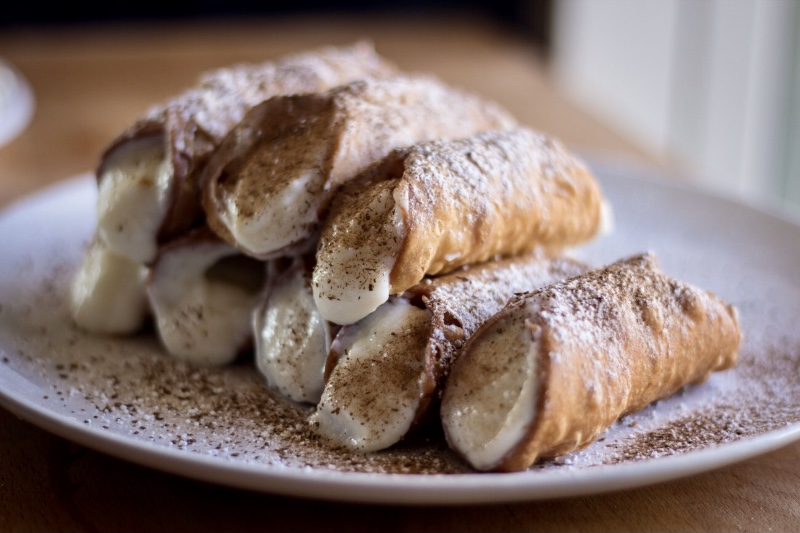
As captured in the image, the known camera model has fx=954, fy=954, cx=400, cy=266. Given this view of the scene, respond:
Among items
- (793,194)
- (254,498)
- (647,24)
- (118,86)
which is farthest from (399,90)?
(647,24)

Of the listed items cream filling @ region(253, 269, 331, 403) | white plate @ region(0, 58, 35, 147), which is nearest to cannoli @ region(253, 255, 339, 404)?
cream filling @ region(253, 269, 331, 403)

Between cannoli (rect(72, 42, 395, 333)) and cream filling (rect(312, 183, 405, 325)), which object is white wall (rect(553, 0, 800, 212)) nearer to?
cannoli (rect(72, 42, 395, 333))

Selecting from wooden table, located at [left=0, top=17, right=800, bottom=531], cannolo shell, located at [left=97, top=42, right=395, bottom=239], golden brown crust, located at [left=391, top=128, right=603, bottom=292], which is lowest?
wooden table, located at [left=0, top=17, right=800, bottom=531]

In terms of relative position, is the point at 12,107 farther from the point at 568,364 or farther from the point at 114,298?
the point at 568,364

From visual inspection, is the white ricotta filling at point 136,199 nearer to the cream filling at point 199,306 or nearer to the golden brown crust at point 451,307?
the cream filling at point 199,306

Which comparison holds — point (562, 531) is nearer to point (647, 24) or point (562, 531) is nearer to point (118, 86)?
point (118, 86)

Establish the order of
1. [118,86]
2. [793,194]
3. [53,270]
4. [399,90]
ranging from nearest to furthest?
1. [399,90]
2. [53,270]
3. [118,86]
4. [793,194]

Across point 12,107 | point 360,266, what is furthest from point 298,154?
point 12,107
